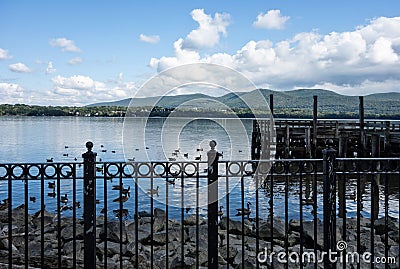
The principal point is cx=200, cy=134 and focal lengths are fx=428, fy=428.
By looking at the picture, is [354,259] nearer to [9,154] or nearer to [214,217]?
[214,217]

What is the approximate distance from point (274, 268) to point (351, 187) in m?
15.9

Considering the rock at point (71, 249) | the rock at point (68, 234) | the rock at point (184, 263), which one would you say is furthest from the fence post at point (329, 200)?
the rock at point (68, 234)

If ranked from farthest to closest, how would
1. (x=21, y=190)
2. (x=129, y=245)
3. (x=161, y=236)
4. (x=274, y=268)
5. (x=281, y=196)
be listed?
(x=21, y=190) → (x=281, y=196) → (x=161, y=236) → (x=129, y=245) → (x=274, y=268)

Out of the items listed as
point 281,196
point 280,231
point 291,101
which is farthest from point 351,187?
point 291,101

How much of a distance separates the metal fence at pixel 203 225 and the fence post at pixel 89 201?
11 mm

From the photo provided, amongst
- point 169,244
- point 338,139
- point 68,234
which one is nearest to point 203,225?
point 169,244

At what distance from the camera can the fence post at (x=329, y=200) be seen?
4824 mm

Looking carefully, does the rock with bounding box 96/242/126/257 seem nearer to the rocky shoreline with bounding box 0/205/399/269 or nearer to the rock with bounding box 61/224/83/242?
the rocky shoreline with bounding box 0/205/399/269

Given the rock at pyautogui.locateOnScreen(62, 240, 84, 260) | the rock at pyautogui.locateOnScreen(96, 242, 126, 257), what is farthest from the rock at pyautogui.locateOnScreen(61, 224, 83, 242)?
the rock at pyautogui.locateOnScreen(96, 242, 126, 257)

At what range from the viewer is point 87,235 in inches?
185

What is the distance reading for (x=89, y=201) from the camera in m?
4.66

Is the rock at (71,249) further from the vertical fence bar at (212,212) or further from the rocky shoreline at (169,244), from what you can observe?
the vertical fence bar at (212,212)

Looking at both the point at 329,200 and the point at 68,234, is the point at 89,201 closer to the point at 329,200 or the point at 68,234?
the point at 329,200

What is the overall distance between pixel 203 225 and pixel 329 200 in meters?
5.32
